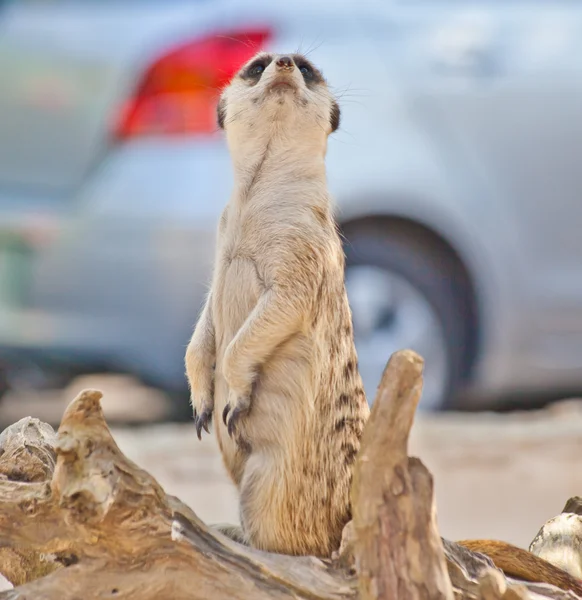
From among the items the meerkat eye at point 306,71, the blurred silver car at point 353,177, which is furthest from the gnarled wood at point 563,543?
the blurred silver car at point 353,177

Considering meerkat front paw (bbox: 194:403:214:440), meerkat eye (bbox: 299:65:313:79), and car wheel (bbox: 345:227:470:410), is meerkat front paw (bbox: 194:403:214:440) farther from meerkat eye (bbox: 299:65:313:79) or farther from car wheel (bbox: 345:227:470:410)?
car wheel (bbox: 345:227:470:410)

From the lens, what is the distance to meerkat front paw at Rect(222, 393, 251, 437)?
2818 mm

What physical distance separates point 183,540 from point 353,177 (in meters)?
3.29

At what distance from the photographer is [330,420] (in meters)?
2.89

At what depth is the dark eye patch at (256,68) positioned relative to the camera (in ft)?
10.4

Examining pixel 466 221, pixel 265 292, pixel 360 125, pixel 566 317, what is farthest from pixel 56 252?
pixel 265 292

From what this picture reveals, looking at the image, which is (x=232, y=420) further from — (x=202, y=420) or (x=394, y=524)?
(x=394, y=524)

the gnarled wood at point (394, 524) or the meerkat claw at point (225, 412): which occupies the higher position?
the meerkat claw at point (225, 412)

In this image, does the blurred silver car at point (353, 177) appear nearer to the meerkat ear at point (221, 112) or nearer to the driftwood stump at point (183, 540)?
the meerkat ear at point (221, 112)

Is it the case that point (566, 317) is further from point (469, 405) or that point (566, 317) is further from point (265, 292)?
point (265, 292)

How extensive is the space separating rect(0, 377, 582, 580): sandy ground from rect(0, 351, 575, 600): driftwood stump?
7.85ft

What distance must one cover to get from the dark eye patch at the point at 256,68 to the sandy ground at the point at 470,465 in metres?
2.32

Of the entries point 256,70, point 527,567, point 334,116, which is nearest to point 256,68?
point 256,70

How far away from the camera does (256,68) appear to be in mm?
3188
